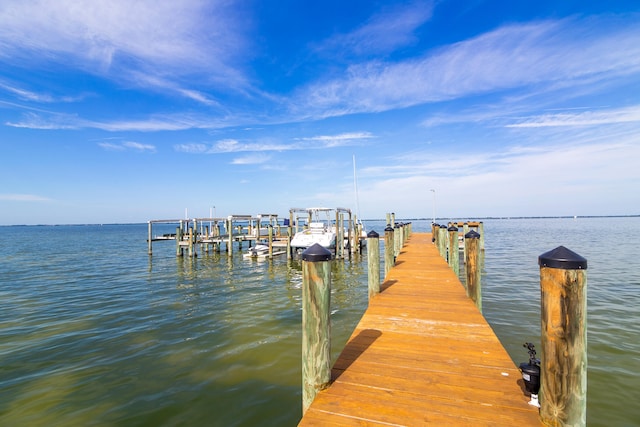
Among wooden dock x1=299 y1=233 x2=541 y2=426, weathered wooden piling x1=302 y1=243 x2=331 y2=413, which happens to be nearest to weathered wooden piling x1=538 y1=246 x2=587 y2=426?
wooden dock x1=299 y1=233 x2=541 y2=426

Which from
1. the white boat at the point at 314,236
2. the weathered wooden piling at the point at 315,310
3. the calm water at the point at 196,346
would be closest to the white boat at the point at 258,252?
the white boat at the point at 314,236

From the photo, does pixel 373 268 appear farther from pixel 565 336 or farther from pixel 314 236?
pixel 314 236

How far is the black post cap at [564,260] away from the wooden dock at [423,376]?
4.51 feet

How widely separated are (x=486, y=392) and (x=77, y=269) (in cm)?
2605

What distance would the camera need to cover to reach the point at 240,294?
43.1 ft

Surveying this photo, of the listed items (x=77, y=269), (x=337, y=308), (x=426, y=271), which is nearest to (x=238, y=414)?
(x=337, y=308)

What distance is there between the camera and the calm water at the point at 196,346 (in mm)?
5047

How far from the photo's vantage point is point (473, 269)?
6758mm

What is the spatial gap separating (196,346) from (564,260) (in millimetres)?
7787

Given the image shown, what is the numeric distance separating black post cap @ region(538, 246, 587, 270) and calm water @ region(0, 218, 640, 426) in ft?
12.9

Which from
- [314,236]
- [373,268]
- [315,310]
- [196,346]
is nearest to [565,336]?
[315,310]

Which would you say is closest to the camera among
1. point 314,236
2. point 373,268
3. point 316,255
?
point 316,255

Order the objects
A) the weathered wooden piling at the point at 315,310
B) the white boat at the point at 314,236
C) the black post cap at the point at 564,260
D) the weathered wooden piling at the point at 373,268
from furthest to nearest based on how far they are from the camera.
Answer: the white boat at the point at 314,236 < the weathered wooden piling at the point at 373,268 < the weathered wooden piling at the point at 315,310 < the black post cap at the point at 564,260

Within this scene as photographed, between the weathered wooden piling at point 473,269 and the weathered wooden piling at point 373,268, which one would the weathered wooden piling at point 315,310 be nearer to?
the weathered wooden piling at point 373,268
